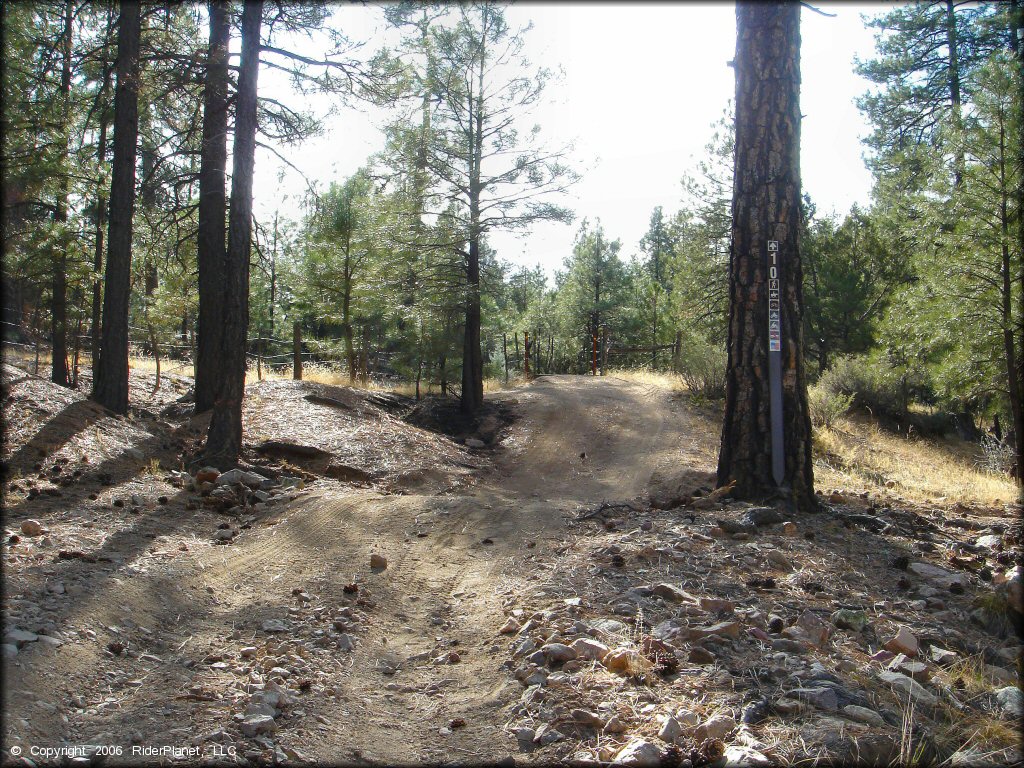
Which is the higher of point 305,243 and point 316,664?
point 305,243

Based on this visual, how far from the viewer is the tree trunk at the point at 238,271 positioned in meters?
7.89

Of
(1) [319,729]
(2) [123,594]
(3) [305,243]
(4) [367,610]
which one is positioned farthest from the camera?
(3) [305,243]

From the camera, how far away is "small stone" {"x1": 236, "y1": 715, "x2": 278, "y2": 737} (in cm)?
271

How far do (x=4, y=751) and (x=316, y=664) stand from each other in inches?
51.8

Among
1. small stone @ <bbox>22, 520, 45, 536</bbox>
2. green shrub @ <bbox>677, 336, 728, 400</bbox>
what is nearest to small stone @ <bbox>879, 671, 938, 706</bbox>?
small stone @ <bbox>22, 520, 45, 536</bbox>

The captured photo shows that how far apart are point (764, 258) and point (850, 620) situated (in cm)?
308

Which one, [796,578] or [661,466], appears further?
[661,466]

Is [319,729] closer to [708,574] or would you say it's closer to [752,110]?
[708,574]

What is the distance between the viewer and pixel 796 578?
4.01 metres

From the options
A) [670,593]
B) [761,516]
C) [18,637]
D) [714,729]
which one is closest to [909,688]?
[714,729]

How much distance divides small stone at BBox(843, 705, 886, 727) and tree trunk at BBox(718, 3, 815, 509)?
115 inches

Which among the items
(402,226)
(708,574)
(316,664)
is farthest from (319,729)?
(402,226)

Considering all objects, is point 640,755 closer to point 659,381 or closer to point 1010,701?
point 1010,701

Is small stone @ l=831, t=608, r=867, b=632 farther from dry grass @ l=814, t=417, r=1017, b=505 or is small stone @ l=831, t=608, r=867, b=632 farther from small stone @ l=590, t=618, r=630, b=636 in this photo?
dry grass @ l=814, t=417, r=1017, b=505
